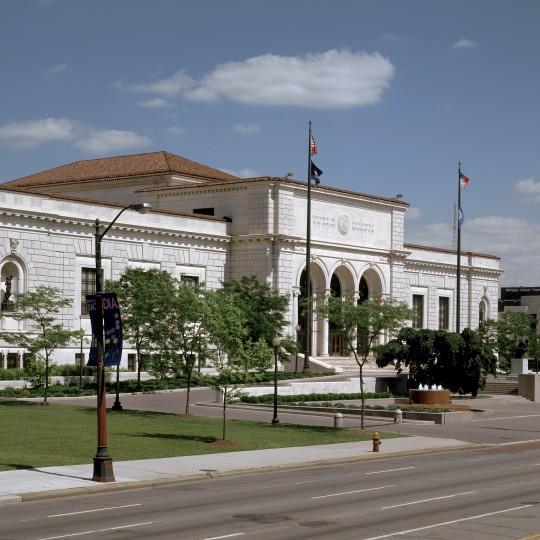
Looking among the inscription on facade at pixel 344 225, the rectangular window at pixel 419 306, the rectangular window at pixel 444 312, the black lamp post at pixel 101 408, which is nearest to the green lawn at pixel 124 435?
the black lamp post at pixel 101 408

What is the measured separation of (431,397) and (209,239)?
902 inches

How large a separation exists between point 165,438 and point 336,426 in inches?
347

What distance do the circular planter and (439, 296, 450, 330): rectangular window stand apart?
38.0 metres

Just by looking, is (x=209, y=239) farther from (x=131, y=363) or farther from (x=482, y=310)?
(x=482, y=310)

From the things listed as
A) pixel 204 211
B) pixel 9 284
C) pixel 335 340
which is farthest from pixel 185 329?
pixel 335 340

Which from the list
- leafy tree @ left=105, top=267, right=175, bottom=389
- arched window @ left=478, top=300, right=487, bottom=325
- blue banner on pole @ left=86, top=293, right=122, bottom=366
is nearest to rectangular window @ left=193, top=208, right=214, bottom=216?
leafy tree @ left=105, top=267, right=175, bottom=389

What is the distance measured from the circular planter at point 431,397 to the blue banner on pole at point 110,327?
1225 inches

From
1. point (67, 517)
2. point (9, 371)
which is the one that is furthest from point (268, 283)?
point (67, 517)

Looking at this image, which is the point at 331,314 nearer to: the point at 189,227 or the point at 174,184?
the point at 189,227

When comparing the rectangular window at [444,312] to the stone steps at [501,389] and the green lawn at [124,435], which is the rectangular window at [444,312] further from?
the green lawn at [124,435]

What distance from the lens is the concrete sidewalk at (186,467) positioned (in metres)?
24.3

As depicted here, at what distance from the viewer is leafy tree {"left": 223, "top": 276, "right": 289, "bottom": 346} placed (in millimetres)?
63875

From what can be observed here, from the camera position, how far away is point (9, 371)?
54.8 metres

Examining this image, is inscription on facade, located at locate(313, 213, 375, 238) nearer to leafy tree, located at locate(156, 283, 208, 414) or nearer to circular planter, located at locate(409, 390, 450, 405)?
circular planter, located at locate(409, 390, 450, 405)
